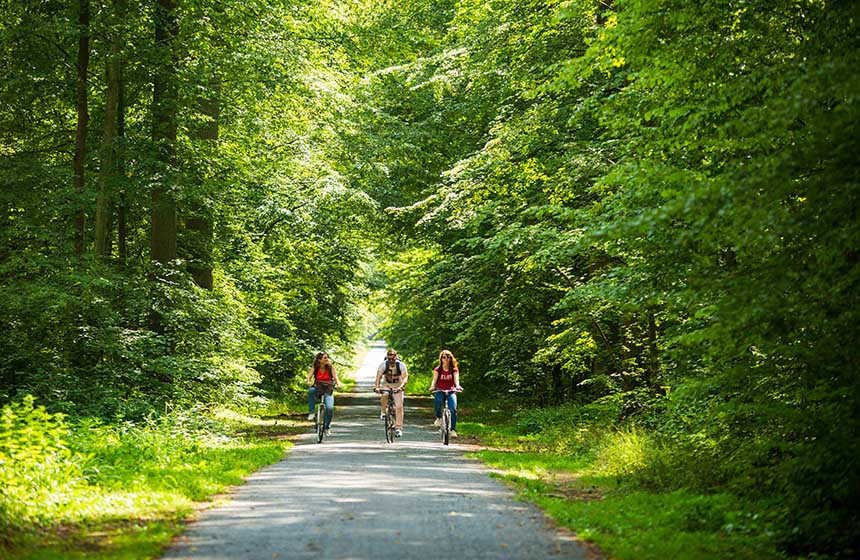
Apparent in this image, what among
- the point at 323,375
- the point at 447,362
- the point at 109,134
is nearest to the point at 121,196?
the point at 109,134

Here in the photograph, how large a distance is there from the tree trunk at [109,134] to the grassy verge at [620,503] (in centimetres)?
904

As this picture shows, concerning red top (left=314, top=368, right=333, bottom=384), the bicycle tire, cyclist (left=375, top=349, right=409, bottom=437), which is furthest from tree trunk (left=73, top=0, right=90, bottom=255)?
the bicycle tire

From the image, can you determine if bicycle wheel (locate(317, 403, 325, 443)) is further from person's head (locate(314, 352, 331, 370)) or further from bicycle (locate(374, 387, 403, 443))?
bicycle (locate(374, 387, 403, 443))

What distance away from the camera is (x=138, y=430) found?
16344mm

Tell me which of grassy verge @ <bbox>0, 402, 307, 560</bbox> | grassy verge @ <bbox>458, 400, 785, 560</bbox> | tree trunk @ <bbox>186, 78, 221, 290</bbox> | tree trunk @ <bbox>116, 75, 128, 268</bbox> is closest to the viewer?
grassy verge @ <bbox>0, 402, 307, 560</bbox>

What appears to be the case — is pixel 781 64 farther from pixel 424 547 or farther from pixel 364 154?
pixel 364 154

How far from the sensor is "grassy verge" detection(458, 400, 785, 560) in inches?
360

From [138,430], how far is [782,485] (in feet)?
34.4

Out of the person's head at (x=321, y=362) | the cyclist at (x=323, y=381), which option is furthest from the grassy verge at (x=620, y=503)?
the person's head at (x=321, y=362)

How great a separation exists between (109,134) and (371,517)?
13.4 metres

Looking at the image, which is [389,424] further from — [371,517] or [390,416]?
[371,517]

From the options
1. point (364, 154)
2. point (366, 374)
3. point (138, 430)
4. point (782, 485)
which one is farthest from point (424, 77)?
point (366, 374)

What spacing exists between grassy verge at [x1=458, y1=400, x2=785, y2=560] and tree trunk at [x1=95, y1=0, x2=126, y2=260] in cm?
904

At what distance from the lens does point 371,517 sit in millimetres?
10367
